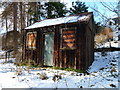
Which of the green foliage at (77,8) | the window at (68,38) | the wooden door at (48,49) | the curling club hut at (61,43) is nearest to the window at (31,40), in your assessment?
the curling club hut at (61,43)

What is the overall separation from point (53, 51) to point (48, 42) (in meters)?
0.80

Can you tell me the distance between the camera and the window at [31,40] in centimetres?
898

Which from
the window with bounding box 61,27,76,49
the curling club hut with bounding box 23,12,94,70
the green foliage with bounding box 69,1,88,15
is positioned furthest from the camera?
the green foliage with bounding box 69,1,88,15

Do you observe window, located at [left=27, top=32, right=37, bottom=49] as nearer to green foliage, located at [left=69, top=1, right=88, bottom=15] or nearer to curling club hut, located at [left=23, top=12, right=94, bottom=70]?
curling club hut, located at [left=23, top=12, right=94, bottom=70]

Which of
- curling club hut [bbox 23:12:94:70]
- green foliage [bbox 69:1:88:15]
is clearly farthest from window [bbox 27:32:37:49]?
green foliage [bbox 69:1:88:15]

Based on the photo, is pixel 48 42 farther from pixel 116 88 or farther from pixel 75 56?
pixel 116 88

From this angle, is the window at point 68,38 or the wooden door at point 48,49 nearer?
the window at point 68,38

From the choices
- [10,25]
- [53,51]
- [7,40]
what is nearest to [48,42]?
[53,51]

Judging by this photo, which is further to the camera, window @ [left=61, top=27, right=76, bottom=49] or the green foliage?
the green foliage

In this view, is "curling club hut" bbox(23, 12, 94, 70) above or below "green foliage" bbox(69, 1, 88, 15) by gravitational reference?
below

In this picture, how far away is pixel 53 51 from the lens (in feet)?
26.9

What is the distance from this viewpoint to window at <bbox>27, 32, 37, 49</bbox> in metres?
8.98

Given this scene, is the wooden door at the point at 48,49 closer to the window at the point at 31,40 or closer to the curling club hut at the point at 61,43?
the curling club hut at the point at 61,43

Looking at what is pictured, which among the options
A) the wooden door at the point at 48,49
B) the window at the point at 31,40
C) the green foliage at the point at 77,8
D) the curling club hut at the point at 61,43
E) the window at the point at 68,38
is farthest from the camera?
the green foliage at the point at 77,8
